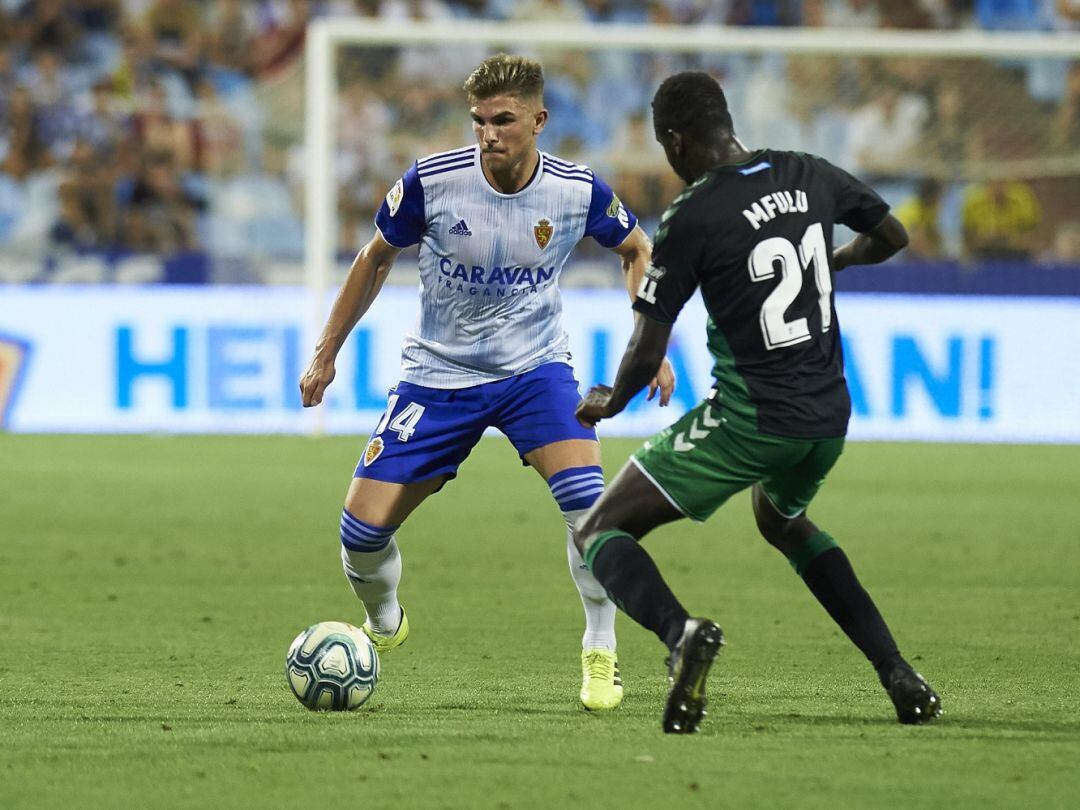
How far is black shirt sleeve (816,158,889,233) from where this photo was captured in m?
5.16

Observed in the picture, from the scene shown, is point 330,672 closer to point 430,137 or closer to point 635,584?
point 635,584

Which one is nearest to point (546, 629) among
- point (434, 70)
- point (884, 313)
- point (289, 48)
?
point (884, 313)

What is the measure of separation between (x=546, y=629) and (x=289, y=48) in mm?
14125

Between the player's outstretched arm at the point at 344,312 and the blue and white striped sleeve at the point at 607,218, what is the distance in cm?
66

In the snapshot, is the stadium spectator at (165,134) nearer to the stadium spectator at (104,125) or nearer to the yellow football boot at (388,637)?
the stadium spectator at (104,125)

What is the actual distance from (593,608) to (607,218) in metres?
1.31

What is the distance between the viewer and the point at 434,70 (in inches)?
701

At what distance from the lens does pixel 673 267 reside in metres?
4.93

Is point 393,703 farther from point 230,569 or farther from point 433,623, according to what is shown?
point 230,569

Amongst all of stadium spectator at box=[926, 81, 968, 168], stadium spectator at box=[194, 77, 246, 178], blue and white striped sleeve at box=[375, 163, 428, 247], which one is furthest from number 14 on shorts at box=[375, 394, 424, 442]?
stadium spectator at box=[194, 77, 246, 178]

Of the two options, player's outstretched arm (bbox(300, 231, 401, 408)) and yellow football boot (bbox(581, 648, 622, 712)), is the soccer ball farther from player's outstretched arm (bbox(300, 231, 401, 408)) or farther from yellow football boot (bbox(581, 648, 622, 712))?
player's outstretched arm (bbox(300, 231, 401, 408))

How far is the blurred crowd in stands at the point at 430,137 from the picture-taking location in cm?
1727

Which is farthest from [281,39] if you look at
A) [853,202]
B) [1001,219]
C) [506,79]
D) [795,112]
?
[853,202]

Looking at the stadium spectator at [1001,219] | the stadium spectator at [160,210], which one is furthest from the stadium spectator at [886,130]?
the stadium spectator at [160,210]
